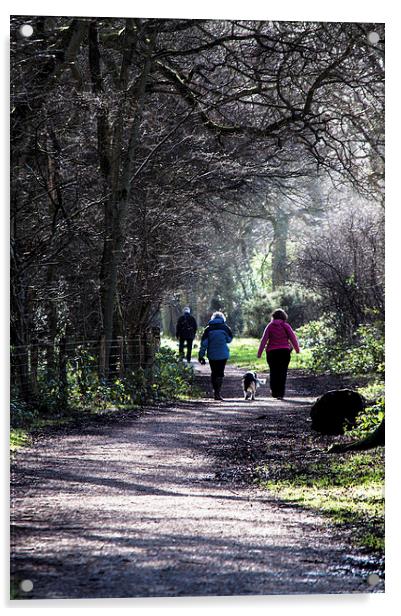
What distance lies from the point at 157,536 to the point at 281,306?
2288mm

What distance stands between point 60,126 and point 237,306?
6.72ft

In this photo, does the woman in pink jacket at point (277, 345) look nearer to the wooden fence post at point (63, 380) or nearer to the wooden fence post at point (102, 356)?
the wooden fence post at point (63, 380)

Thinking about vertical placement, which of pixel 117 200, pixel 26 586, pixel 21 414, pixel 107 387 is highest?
pixel 117 200

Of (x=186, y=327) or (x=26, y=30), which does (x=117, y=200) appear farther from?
(x=26, y=30)

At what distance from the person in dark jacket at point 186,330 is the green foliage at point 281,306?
460 mm

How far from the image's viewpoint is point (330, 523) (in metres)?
6.53

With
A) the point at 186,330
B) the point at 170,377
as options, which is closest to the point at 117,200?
the point at 170,377

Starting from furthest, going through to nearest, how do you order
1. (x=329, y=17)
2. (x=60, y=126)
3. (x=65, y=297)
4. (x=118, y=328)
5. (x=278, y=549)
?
(x=118, y=328), (x=65, y=297), (x=60, y=126), (x=329, y=17), (x=278, y=549)

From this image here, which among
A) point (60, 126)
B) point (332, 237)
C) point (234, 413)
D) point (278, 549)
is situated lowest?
point (278, 549)

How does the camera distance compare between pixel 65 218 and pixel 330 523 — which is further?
pixel 65 218

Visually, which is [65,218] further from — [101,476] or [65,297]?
[101,476]

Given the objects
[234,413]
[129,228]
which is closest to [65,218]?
[129,228]

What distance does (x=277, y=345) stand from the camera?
795 cm

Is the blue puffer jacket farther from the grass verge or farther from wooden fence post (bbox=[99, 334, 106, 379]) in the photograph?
wooden fence post (bbox=[99, 334, 106, 379])
